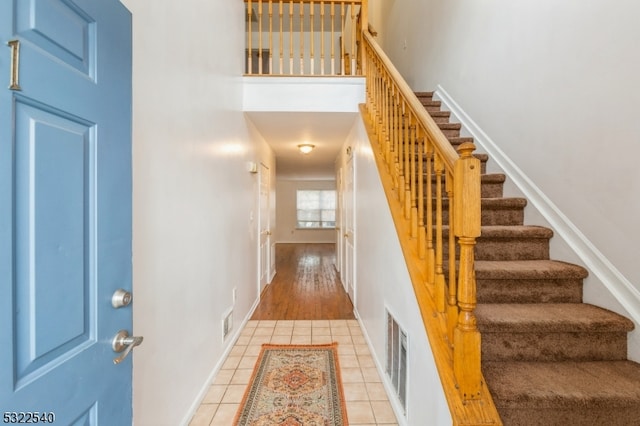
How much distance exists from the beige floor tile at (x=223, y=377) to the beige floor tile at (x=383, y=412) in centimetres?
106

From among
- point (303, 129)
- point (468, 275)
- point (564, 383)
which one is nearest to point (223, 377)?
point (468, 275)

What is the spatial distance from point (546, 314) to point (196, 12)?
269cm

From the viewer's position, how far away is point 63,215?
26.6 inches

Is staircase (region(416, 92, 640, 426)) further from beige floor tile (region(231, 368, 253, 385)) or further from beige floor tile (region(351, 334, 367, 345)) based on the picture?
beige floor tile (region(231, 368, 253, 385))

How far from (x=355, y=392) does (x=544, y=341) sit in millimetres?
1214

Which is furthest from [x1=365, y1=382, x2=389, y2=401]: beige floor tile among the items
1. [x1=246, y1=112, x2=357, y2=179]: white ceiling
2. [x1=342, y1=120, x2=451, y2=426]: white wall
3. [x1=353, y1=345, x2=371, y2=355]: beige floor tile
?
[x1=246, y1=112, x2=357, y2=179]: white ceiling

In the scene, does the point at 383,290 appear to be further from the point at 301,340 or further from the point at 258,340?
the point at 258,340

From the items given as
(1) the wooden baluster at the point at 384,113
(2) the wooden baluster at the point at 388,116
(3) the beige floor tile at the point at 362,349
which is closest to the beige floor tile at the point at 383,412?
(3) the beige floor tile at the point at 362,349

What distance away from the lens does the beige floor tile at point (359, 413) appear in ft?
5.58

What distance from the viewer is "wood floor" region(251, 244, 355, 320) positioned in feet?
11.0

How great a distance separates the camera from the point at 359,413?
176 cm

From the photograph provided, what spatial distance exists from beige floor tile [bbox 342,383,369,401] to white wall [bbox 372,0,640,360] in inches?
57.8

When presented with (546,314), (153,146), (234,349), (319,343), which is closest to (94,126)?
(153,146)

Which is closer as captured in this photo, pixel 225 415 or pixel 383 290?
pixel 225 415
